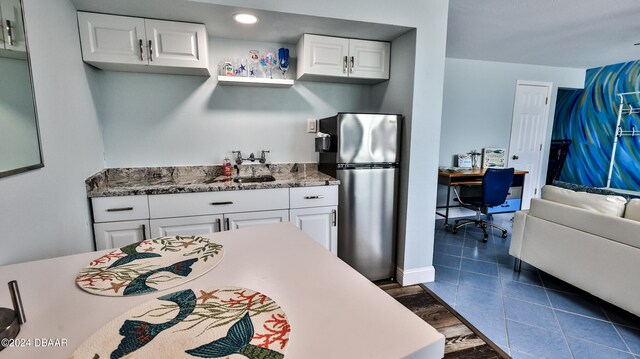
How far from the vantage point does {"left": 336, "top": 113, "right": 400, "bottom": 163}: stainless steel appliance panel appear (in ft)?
7.96

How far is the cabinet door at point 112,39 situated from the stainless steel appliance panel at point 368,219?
5.65ft

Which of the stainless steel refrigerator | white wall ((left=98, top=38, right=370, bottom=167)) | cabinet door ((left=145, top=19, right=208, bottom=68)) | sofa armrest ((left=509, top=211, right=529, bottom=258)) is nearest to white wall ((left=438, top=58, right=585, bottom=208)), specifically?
sofa armrest ((left=509, top=211, right=529, bottom=258))

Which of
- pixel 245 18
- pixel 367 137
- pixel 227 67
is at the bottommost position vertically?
pixel 367 137

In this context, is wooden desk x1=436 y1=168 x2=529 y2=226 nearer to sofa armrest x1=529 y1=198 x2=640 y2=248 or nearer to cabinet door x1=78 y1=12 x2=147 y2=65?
sofa armrest x1=529 y1=198 x2=640 y2=248

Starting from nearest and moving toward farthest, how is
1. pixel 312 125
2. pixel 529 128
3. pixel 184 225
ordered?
pixel 184 225 → pixel 312 125 → pixel 529 128

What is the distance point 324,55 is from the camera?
8.25 ft

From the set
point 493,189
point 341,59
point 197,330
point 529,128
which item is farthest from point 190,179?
point 529,128

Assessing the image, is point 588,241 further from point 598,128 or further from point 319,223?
point 598,128

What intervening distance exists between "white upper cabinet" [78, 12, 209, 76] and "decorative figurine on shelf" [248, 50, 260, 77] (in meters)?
0.40

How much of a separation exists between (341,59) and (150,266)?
7.17 ft

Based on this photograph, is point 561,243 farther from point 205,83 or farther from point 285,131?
point 205,83

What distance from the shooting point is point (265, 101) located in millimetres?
2822

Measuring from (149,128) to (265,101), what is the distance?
3.31ft

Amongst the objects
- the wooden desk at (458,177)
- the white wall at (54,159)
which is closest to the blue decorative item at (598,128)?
the wooden desk at (458,177)
